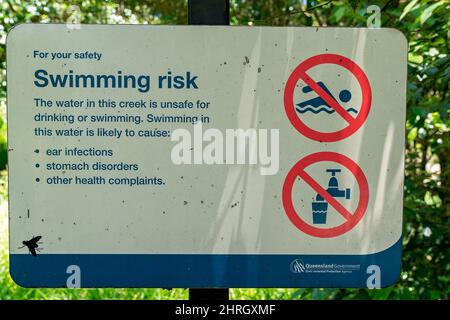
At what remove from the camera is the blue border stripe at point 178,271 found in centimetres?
167

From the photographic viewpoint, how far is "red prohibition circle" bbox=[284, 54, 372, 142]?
1.66 meters

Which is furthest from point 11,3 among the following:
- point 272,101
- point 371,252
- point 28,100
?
point 371,252

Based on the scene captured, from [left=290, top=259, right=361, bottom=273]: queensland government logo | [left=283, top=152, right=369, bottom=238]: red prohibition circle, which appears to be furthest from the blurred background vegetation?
[left=290, top=259, right=361, bottom=273]: queensland government logo

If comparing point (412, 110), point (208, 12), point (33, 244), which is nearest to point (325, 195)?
point (208, 12)

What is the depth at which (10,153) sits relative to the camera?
5.43 ft

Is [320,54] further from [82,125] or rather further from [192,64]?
[82,125]

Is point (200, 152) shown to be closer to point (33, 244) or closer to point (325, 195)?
point (325, 195)

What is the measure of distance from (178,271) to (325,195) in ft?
1.55

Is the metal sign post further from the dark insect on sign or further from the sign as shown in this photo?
the dark insect on sign

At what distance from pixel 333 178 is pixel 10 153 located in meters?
0.92

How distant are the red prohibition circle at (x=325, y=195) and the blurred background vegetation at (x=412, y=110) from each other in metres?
0.70

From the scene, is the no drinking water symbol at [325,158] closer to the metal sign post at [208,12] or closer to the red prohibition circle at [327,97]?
the red prohibition circle at [327,97]

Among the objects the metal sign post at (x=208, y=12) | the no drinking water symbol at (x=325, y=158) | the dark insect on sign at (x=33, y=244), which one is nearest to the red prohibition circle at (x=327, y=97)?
the no drinking water symbol at (x=325, y=158)

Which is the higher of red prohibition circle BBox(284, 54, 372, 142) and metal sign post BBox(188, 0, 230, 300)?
metal sign post BBox(188, 0, 230, 300)
